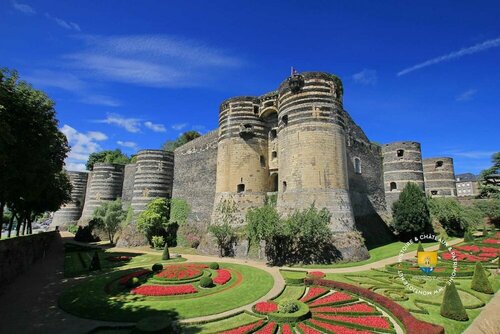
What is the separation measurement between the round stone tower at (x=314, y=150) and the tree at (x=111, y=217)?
87.2ft

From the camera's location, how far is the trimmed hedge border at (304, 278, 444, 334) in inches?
400

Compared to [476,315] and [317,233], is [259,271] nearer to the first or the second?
[317,233]

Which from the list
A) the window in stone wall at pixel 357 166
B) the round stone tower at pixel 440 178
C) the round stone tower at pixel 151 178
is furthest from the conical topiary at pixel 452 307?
the round stone tower at pixel 440 178

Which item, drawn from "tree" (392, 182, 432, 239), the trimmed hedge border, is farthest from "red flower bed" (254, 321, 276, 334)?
"tree" (392, 182, 432, 239)

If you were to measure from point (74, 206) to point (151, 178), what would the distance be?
26.8m

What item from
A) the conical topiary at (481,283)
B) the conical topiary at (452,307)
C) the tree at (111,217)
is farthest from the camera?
the tree at (111,217)

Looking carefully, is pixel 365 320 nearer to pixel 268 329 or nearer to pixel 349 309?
pixel 349 309

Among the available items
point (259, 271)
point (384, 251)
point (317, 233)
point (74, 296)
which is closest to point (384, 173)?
point (384, 251)

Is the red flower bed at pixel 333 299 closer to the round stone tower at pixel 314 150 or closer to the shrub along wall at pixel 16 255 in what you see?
the round stone tower at pixel 314 150

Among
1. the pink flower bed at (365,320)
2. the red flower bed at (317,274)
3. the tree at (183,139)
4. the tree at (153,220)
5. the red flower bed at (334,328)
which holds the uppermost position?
the tree at (183,139)

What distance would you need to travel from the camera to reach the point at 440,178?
143 ft

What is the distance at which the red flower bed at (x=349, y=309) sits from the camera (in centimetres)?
1322

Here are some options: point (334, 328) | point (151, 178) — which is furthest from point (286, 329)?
point (151, 178)

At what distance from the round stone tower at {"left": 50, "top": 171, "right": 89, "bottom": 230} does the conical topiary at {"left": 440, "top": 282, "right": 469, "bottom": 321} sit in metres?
60.2
